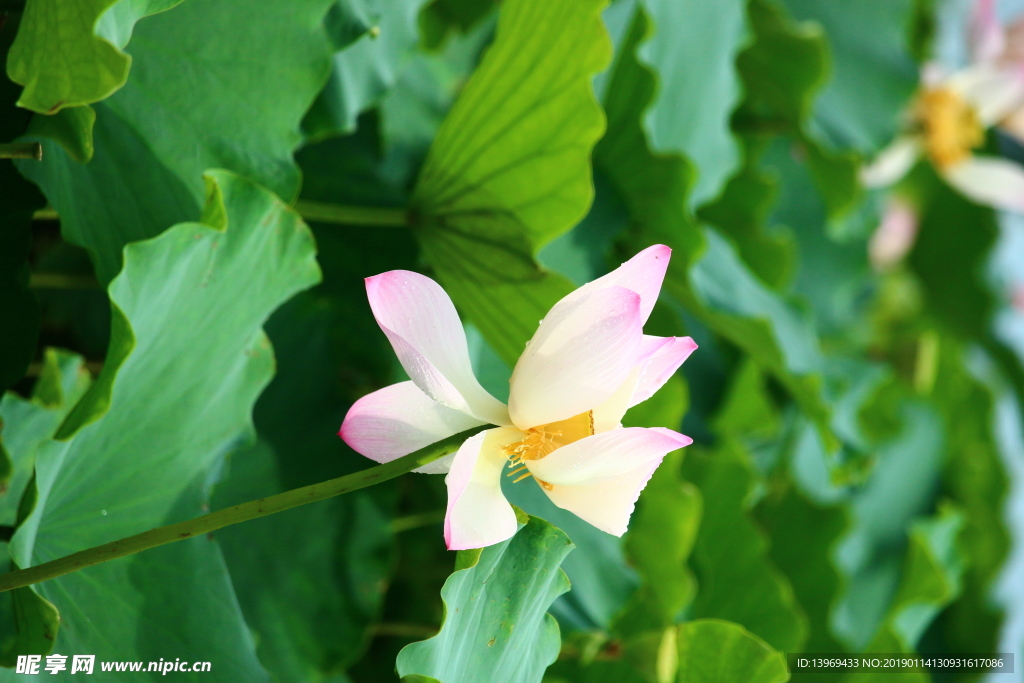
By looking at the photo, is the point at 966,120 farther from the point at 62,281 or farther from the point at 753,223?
the point at 62,281

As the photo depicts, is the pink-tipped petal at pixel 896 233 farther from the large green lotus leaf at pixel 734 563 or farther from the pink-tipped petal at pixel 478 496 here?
the pink-tipped petal at pixel 478 496

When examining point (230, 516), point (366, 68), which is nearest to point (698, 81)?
point (366, 68)

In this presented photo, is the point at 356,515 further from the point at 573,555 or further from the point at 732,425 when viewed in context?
the point at 732,425

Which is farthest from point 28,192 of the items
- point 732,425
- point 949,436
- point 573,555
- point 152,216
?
point 949,436

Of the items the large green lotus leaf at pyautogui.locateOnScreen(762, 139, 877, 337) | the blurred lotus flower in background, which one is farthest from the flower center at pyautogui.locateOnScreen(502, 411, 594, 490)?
the blurred lotus flower in background

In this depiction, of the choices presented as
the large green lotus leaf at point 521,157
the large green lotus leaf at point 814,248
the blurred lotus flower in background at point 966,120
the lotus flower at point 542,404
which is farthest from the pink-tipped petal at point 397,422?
the blurred lotus flower in background at point 966,120
